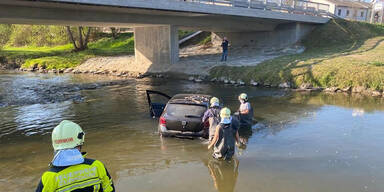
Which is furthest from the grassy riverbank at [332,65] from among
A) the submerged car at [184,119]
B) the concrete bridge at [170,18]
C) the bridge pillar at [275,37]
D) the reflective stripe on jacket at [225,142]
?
the reflective stripe on jacket at [225,142]

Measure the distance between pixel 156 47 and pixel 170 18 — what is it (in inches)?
132

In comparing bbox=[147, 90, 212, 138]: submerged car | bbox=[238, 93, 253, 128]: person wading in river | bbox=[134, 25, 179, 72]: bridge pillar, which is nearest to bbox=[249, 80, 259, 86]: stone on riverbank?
bbox=[134, 25, 179, 72]: bridge pillar

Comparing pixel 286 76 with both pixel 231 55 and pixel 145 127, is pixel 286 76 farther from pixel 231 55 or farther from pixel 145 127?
pixel 145 127

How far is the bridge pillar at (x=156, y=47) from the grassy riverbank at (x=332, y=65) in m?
4.65

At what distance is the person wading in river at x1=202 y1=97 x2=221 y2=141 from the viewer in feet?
25.2

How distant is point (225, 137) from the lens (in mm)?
6754

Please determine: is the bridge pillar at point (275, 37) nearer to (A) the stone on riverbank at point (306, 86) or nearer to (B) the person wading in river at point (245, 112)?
(A) the stone on riverbank at point (306, 86)

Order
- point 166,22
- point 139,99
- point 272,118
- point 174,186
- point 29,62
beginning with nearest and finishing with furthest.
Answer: point 174,186 < point 272,118 < point 139,99 < point 166,22 < point 29,62

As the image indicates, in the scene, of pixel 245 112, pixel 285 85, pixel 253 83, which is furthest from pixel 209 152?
pixel 253 83

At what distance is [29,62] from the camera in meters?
35.9

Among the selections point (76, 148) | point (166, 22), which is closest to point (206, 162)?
point (76, 148)

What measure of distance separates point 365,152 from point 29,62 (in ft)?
123

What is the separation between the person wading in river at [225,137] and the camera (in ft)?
21.7

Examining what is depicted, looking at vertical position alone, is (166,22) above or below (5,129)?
above
